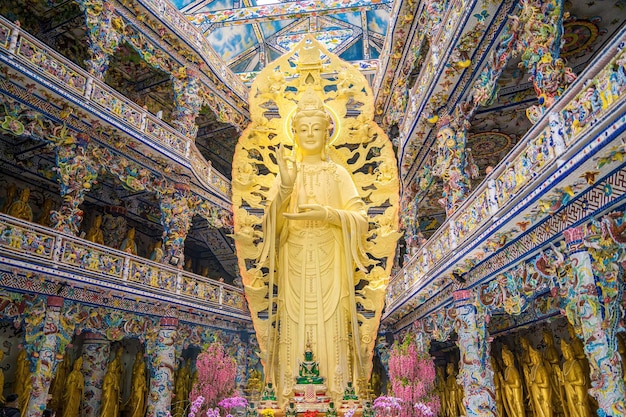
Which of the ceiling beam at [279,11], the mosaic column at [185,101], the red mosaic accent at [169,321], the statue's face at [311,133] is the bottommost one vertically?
the red mosaic accent at [169,321]

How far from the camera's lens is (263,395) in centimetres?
703

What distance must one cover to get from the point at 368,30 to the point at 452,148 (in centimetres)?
990

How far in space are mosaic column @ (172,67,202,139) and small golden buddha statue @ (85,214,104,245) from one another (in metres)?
2.76

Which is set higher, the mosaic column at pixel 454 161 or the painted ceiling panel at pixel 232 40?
the painted ceiling panel at pixel 232 40

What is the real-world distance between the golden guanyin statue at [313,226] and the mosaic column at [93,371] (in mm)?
3977

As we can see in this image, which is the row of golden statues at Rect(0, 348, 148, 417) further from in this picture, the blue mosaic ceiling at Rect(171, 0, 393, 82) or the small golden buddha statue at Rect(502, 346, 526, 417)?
the blue mosaic ceiling at Rect(171, 0, 393, 82)

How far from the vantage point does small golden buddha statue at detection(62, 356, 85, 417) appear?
9438 millimetres

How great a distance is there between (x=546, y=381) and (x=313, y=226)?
451 cm

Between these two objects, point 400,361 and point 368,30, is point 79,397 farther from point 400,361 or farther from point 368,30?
point 368,30

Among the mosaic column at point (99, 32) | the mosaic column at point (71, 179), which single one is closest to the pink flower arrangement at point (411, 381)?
the mosaic column at point (71, 179)

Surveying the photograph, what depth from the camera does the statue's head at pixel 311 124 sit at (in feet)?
27.7

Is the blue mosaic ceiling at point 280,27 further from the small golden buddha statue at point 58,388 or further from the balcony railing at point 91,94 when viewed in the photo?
the small golden buddha statue at point 58,388

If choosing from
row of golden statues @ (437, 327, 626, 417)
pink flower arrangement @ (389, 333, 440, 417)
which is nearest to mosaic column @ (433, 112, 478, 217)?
pink flower arrangement @ (389, 333, 440, 417)

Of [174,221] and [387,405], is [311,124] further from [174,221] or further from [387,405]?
[387,405]
